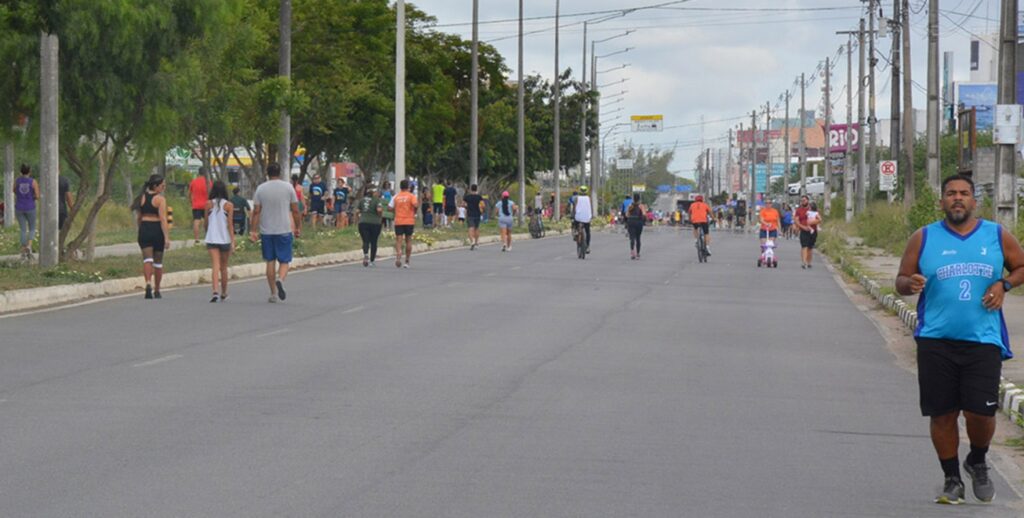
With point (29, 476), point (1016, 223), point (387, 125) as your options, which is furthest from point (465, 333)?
point (387, 125)

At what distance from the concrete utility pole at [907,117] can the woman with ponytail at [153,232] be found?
2732 centimetres

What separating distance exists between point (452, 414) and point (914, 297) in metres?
14.7

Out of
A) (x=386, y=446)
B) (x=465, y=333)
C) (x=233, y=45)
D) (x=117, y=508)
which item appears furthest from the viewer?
(x=233, y=45)

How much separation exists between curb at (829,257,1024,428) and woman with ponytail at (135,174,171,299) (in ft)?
32.5

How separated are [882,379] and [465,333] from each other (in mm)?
4916

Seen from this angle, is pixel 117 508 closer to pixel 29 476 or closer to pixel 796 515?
pixel 29 476

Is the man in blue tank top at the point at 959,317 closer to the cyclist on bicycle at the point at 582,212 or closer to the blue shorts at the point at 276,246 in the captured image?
the blue shorts at the point at 276,246

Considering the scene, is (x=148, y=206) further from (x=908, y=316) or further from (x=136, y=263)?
(x=908, y=316)

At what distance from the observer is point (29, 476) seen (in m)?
8.84

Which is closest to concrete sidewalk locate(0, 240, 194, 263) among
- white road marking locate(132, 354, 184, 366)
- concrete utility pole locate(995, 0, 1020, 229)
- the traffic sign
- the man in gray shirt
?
the man in gray shirt

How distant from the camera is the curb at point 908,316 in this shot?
12.8 m

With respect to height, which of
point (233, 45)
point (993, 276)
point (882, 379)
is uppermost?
point (233, 45)

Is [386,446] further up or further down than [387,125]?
further down

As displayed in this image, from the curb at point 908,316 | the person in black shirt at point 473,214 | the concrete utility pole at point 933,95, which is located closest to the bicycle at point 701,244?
the curb at point 908,316
